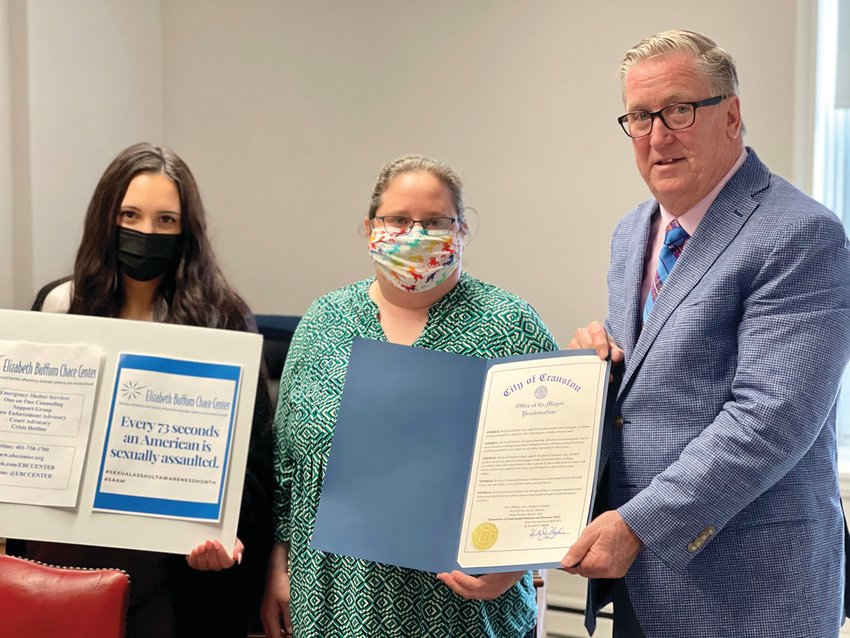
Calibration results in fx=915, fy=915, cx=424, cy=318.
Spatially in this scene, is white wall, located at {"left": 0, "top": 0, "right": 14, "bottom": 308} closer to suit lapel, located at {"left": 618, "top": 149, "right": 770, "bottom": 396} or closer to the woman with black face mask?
the woman with black face mask

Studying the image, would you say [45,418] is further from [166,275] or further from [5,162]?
[5,162]

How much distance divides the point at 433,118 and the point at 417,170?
5.69 feet

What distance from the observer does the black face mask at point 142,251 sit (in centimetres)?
207

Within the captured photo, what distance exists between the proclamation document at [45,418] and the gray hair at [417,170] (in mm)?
662

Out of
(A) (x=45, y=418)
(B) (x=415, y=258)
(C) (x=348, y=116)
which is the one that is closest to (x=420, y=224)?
(B) (x=415, y=258)

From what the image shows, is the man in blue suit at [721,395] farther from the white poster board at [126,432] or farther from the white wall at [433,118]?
the white wall at [433,118]

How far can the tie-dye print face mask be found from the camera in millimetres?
1874

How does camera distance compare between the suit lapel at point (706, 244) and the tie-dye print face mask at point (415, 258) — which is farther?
the tie-dye print face mask at point (415, 258)

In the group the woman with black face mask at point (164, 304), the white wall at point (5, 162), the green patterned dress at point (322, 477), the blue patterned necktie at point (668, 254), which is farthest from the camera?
the white wall at point (5, 162)

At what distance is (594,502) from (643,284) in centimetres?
42

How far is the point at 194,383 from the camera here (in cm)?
184

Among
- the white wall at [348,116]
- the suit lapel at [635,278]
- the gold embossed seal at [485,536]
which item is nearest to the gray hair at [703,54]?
the suit lapel at [635,278]

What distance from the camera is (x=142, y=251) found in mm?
2066

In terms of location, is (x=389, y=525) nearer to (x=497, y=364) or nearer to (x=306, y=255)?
(x=497, y=364)
